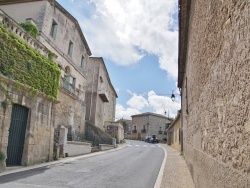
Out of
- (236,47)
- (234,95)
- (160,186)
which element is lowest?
(160,186)

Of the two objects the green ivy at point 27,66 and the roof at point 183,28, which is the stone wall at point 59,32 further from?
the roof at point 183,28

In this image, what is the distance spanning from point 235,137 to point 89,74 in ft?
106

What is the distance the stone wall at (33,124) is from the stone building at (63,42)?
601 centimetres

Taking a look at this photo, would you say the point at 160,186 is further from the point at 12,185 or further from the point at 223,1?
the point at 223,1

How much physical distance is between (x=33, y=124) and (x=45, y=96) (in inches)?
65.6

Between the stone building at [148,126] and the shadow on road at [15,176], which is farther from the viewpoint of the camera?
the stone building at [148,126]

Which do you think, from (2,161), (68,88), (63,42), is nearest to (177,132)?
(68,88)

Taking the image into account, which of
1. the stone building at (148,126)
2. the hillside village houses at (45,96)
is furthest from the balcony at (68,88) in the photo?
the stone building at (148,126)

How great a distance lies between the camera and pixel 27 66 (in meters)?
11.4

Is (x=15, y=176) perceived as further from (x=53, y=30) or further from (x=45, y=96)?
(x=53, y=30)

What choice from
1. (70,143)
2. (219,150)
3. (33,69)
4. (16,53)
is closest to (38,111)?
(33,69)

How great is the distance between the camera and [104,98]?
3656 centimetres

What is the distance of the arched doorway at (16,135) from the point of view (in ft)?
33.4

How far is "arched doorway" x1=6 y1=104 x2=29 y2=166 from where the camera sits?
10.2 m
